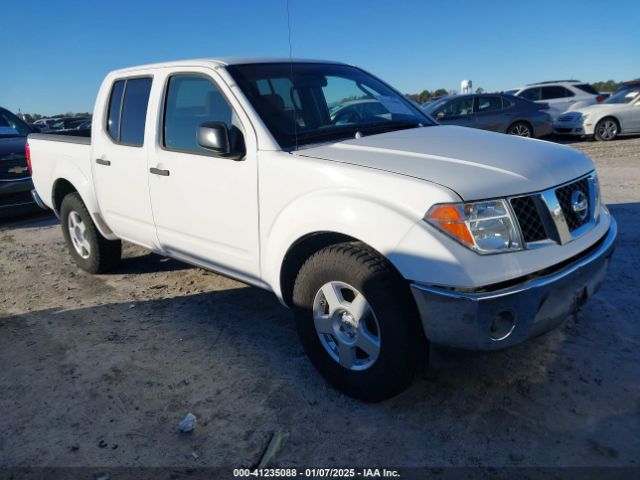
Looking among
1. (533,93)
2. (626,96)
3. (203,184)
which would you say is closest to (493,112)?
(626,96)

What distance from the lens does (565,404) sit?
106 inches

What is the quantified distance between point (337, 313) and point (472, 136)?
1427 millimetres

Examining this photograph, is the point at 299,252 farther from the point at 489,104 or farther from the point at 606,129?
the point at 606,129

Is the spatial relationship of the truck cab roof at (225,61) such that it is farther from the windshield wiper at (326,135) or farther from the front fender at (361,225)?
the front fender at (361,225)

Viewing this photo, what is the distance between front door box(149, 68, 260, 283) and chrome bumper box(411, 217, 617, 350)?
1.26 meters

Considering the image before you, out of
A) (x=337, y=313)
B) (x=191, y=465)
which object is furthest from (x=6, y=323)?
(x=337, y=313)

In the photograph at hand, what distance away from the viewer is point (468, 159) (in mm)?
2666

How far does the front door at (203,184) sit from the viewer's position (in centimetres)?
317

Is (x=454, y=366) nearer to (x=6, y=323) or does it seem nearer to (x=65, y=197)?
(x=6, y=323)

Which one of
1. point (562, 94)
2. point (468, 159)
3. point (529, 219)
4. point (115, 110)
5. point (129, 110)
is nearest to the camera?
point (529, 219)

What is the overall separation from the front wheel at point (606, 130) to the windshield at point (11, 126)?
504 inches

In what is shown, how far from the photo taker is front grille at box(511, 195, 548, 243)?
242 cm

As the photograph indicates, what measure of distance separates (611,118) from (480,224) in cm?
1290

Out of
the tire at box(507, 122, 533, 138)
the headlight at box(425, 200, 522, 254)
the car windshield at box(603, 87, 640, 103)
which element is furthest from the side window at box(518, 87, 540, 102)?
the headlight at box(425, 200, 522, 254)
